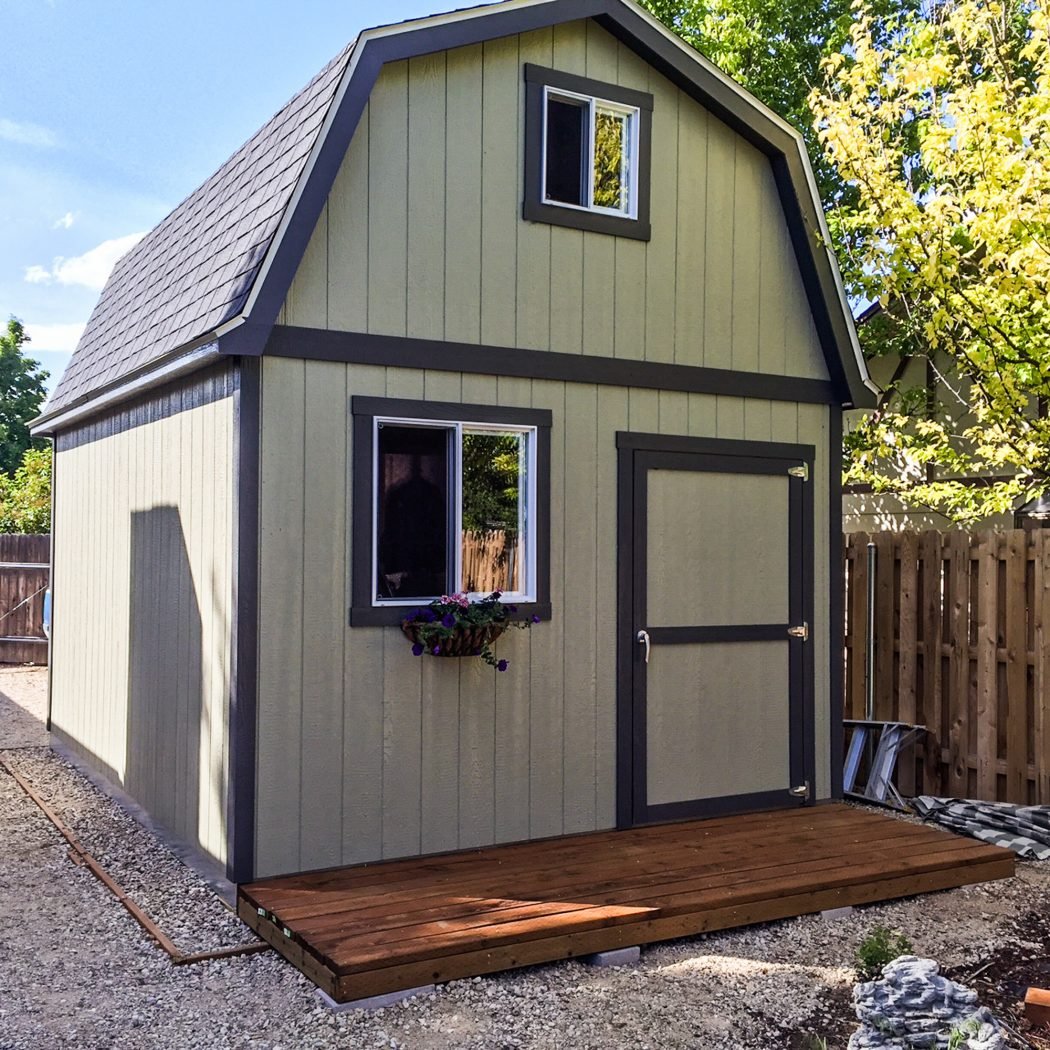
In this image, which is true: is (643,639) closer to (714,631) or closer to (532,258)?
(714,631)

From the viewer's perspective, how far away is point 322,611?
5.03 metres

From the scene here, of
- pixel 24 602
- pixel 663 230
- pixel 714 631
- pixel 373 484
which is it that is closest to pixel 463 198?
pixel 663 230

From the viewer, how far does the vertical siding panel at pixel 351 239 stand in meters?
5.11

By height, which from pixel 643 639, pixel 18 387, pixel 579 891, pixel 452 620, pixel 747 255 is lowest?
pixel 579 891

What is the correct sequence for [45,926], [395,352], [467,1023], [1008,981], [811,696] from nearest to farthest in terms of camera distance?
[467,1023] → [1008,981] → [45,926] → [395,352] → [811,696]

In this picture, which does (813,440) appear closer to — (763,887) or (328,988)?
(763,887)

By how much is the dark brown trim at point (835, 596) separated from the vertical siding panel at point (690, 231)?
1103 mm

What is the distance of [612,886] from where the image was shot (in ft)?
15.6

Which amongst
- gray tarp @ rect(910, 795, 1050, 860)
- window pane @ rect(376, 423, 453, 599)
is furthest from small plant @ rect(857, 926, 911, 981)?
window pane @ rect(376, 423, 453, 599)

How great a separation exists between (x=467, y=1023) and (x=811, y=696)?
341 centimetres

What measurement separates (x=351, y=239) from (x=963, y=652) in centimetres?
442

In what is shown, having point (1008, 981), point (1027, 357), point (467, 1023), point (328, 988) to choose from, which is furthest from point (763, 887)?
point (1027, 357)

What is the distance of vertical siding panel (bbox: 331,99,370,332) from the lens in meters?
5.11

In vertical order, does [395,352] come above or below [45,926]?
above
